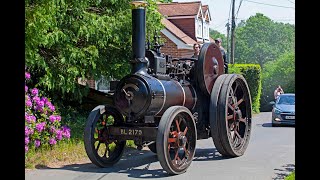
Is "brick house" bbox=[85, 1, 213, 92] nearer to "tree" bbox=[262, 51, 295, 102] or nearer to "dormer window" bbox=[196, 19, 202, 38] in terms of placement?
"dormer window" bbox=[196, 19, 202, 38]

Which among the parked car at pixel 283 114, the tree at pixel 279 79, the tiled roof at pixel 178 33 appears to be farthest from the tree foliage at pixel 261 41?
the parked car at pixel 283 114

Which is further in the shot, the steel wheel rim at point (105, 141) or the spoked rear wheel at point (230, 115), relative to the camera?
the spoked rear wheel at point (230, 115)

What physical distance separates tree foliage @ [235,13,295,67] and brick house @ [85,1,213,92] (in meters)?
54.0

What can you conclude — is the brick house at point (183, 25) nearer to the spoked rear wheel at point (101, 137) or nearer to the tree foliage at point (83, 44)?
the tree foliage at point (83, 44)

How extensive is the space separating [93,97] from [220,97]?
18.4ft

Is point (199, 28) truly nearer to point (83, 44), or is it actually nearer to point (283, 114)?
point (283, 114)

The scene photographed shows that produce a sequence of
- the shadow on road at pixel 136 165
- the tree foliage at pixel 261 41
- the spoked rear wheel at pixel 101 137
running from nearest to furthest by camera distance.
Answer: the shadow on road at pixel 136 165
the spoked rear wheel at pixel 101 137
the tree foliage at pixel 261 41

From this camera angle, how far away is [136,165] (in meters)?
9.00

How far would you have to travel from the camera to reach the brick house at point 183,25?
28375mm

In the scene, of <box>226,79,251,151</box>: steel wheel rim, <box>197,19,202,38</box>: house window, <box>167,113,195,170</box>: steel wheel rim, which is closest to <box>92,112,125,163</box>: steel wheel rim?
<box>167,113,195,170</box>: steel wheel rim

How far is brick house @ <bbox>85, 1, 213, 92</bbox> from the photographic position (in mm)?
28375

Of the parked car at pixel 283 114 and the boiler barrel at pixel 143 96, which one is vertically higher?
the boiler barrel at pixel 143 96
